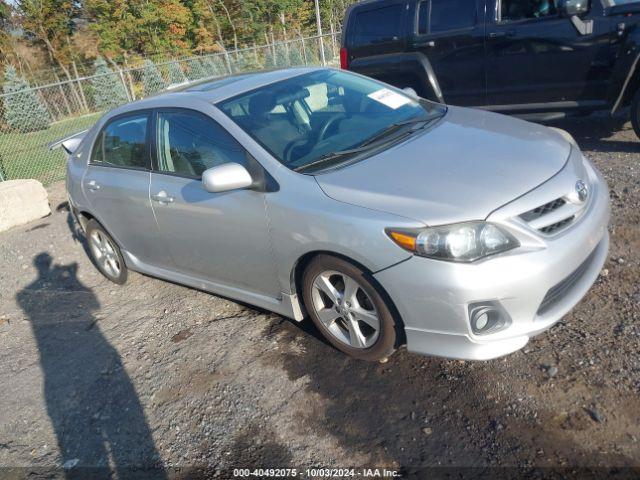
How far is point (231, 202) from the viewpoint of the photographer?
328 centimetres

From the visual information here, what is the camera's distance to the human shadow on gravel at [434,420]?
230 centimetres

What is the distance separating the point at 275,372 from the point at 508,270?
1.56 meters

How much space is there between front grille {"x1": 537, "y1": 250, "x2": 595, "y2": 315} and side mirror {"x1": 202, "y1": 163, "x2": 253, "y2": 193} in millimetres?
1743

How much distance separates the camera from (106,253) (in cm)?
499

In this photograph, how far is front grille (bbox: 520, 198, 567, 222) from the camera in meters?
2.56

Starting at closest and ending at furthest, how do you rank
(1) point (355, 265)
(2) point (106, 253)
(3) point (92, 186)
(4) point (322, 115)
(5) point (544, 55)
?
(1) point (355, 265) < (4) point (322, 115) < (3) point (92, 186) < (2) point (106, 253) < (5) point (544, 55)

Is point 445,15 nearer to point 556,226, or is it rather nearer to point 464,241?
point 556,226

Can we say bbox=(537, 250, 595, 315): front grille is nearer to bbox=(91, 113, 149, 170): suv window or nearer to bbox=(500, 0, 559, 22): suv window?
bbox=(91, 113, 149, 170): suv window

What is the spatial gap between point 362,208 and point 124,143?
8.23ft

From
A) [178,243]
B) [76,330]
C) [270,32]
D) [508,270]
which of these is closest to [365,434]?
[508,270]

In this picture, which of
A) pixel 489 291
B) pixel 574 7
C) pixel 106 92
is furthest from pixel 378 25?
pixel 106 92

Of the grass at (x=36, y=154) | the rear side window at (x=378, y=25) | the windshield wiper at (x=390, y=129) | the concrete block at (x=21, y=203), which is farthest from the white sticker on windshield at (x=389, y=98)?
the concrete block at (x=21, y=203)

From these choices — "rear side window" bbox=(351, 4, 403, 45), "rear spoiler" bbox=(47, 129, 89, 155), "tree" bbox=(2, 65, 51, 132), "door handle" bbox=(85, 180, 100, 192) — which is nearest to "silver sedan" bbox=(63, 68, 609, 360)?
"door handle" bbox=(85, 180, 100, 192)

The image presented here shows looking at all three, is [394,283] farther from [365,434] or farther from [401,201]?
[365,434]
